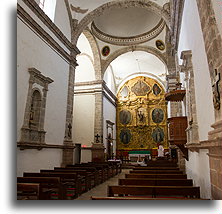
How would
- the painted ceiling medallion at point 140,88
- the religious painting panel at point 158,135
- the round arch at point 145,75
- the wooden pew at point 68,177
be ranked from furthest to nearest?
the painted ceiling medallion at point 140,88
the round arch at point 145,75
the religious painting panel at point 158,135
the wooden pew at point 68,177

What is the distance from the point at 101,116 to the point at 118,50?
17.4 ft

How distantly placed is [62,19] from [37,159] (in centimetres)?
628

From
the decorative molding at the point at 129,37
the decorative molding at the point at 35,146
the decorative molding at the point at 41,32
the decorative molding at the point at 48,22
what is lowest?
the decorative molding at the point at 35,146

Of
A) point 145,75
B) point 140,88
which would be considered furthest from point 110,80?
point 145,75

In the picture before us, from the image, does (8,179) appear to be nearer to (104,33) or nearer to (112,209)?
(112,209)

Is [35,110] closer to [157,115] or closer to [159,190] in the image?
[159,190]

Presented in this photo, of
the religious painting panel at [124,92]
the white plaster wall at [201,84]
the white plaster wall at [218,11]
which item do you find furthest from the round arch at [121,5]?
the religious painting panel at [124,92]

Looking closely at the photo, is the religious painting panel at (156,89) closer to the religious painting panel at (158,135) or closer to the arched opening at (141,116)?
the arched opening at (141,116)

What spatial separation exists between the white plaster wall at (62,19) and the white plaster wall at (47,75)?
56.8 inches

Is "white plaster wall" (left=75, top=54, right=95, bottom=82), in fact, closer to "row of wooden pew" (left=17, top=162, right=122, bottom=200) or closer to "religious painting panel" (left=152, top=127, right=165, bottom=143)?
"religious painting panel" (left=152, top=127, right=165, bottom=143)

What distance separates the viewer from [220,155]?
2.14 metres

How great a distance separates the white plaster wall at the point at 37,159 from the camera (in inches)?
228

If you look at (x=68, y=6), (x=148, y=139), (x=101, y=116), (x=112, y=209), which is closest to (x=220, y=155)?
(x=112, y=209)

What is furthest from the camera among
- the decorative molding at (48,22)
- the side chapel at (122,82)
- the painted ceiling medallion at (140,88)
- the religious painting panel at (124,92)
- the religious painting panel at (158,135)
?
the religious painting panel at (124,92)
